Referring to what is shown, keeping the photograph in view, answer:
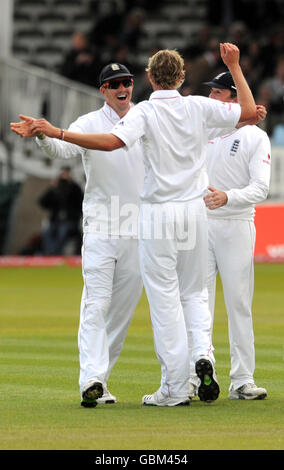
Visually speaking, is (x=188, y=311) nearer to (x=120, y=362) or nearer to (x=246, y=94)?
(x=246, y=94)

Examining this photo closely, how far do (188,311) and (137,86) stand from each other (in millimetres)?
19526

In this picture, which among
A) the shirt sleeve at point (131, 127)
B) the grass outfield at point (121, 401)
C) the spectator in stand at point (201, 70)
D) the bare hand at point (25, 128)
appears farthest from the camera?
the spectator in stand at point (201, 70)

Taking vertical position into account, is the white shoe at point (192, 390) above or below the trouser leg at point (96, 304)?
below

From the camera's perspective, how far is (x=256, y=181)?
9.23m

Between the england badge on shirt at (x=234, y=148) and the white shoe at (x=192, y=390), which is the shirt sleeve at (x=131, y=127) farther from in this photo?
the white shoe at (x=192, y=390)

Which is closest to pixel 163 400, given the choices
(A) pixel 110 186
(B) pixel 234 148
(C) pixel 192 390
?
(C) pixel 192 390

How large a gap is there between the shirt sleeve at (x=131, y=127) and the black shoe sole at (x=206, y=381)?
5.40 feet

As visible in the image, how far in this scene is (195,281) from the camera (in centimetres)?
876

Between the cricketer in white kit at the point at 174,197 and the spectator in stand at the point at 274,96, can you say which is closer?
the cricketer in white kit at the point at 174,197

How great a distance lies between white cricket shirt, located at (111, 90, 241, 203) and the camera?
27.9 ft

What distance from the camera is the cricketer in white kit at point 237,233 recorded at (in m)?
9.37

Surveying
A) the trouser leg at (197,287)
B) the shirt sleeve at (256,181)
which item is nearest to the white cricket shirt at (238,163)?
the shirt sleeve at (256,181)
